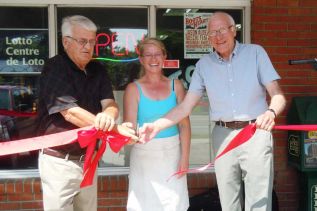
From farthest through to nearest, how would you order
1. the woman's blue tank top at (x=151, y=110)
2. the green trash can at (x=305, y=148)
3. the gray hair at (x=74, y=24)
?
the green trash can at (x=305, y=148)
the woman's blue tank top at (x=151, y=110)
the gray hair at (x=74, y=24)

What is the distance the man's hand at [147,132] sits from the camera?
341 centimetres

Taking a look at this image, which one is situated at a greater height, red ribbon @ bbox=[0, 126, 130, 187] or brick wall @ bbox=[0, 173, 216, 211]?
red ribbon @ bbox=[0, 126, 130, 187]

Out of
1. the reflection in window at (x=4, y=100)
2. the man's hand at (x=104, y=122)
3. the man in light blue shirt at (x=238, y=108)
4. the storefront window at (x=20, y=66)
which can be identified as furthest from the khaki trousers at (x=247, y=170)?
the reflection in window at (x=4, y=100)

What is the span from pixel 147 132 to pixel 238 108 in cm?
66

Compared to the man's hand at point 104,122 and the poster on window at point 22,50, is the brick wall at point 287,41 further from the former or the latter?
the man's hand at point 104,122

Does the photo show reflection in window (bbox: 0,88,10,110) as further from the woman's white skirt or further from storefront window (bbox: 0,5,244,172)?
the woman's white skirt

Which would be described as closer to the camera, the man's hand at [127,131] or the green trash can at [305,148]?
the man's hand at [127,131]

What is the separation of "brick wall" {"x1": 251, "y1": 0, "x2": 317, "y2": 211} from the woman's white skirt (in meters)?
1.72

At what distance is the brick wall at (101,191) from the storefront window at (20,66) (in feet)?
0.74

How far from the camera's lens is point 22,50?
499 centimetres

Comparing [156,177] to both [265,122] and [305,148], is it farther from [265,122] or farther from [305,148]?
[305,148]

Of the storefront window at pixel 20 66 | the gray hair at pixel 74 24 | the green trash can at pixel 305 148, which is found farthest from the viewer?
the storefront window at pixel 20 66

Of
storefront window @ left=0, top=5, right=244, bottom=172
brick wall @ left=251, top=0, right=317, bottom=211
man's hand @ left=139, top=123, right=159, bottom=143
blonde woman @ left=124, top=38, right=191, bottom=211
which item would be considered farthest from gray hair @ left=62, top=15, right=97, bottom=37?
brick wall @ left=251, top=0, right=317, bottom=211

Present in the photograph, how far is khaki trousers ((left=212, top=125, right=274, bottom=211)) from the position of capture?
134 inches
